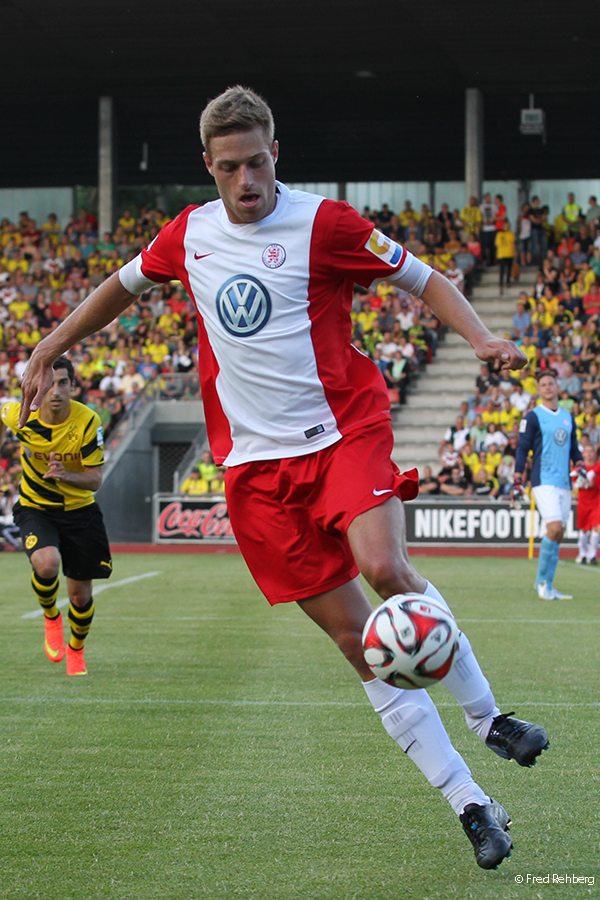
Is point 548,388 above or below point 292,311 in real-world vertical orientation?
below

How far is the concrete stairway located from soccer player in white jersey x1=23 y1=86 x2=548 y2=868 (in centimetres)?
1846

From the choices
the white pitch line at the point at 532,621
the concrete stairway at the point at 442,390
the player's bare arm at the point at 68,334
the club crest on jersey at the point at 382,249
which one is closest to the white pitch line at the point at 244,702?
the player's bare arm at the point at 68,334

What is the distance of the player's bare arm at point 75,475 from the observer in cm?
719

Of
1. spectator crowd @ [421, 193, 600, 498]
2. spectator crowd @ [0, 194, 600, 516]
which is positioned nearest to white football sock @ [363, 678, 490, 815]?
spectator crowd @ [421, 193, 600, 498]

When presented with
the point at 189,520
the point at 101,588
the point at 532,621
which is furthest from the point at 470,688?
the point at 189,520

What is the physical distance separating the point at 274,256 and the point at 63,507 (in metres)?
4.27

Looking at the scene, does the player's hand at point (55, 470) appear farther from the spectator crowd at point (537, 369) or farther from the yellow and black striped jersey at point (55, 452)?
the spectator crowd at point (537, 369)

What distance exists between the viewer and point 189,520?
21.2 m

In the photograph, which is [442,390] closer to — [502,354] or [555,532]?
[555,532]

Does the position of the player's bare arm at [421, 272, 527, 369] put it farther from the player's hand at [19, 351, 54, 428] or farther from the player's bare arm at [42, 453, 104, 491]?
the player's bare arm at [42, 453, 104, 491]

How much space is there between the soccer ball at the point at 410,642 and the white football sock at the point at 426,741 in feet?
0.94

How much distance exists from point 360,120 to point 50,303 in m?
10.2

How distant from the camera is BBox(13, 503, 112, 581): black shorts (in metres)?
7.45

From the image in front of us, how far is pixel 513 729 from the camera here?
359 cm
